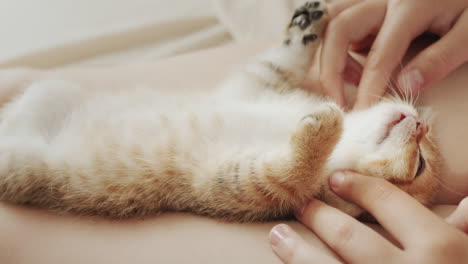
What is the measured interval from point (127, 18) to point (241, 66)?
0.54m

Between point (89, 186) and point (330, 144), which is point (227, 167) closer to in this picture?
point (330, 144)

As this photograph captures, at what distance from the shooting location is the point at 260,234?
0.84m

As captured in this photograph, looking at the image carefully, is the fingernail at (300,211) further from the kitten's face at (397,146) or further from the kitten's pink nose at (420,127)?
the kitten's pink nose at (420,127)

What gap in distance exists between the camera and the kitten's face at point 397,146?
0.96 metres

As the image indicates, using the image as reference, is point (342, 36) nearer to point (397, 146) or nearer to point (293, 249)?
point (397, 146)

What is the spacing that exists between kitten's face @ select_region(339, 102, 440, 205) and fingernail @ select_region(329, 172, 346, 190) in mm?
90

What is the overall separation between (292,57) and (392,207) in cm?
64

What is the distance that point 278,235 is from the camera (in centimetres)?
79

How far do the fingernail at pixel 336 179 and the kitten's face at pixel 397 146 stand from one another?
90mm

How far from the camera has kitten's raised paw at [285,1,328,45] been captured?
1190 millimetres

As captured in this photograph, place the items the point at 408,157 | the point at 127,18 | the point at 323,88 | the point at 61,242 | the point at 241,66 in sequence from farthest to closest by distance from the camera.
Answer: the point at 127,18 < the point at 241,66 < the point at 323,88 < the point at 408,157 < the point at 61,242

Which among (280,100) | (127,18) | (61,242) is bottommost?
(61,242)

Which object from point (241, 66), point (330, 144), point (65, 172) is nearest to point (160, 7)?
point (241, 66)

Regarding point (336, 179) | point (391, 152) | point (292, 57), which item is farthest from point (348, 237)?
point (292, 57)
